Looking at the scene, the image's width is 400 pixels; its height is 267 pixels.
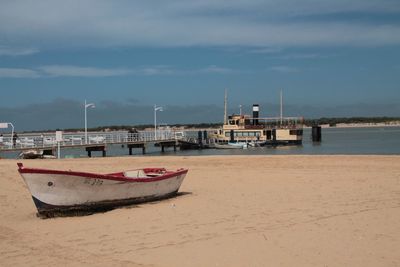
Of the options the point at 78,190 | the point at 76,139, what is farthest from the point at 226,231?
the point at 76,139

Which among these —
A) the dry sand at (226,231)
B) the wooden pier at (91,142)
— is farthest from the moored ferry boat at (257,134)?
the dry sand at (226,231)

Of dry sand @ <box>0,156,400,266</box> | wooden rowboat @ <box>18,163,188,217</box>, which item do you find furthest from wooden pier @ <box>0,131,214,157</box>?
wooden rowboat @ <box>18,163,188,217</box>

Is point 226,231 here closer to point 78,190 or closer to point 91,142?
point 78,190

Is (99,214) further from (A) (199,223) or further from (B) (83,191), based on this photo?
(A) (199,223)

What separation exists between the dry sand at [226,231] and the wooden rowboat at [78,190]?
0.28 m

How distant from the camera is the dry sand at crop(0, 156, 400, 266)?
768 centimetres

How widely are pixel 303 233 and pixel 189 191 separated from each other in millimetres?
6783

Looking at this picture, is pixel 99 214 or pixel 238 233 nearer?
pixel 238 233

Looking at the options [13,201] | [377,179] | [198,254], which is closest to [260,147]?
[377,179]

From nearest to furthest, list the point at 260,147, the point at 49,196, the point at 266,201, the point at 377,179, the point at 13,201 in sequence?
the point at 49,196
the point at 266,201
the point at 13,201
the point at 377,179
the point at 260,147

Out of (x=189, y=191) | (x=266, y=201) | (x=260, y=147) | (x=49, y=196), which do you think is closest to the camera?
(x=49, y=196)

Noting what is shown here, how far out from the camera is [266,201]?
1260 cm

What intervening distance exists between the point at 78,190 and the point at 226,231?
12.1 feet

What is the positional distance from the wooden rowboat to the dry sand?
0.90ft
